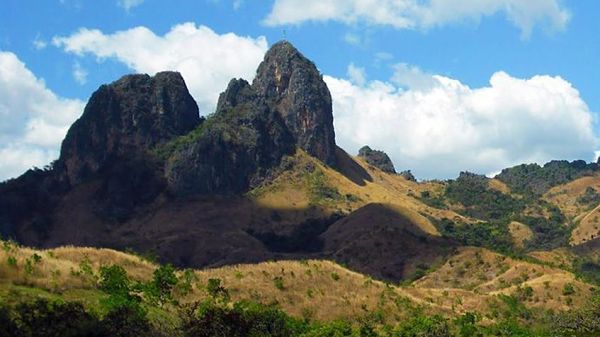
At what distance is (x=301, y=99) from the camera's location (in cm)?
19012

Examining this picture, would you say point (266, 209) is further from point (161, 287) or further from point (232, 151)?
point (161, 287)

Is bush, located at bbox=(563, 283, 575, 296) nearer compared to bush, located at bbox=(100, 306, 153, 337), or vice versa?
bush, located at bbox=(100, 306, 153, 337)

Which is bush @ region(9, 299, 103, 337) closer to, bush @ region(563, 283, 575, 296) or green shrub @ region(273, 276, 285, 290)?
green shrub @ region(273, 276, 285, 290)

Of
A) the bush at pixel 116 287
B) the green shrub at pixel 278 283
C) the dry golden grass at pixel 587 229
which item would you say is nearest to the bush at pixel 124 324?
the bush at pixel 116 287

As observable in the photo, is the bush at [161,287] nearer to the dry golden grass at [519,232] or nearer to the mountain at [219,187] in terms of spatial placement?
the mountain at [219,187]

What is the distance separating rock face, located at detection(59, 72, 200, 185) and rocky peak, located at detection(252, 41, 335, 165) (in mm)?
24772

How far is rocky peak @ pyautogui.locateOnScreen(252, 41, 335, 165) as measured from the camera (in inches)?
7461

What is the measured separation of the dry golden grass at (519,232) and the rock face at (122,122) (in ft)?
285

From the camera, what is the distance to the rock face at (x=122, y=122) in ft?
568

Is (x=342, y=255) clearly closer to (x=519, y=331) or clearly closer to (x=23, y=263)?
(x=519, y=331)

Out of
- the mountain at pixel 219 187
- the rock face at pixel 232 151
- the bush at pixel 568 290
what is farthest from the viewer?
the rock face at pixel 232 151

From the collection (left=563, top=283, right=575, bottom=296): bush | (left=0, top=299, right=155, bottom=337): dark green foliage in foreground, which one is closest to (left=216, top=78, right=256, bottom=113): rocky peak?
(left=563, top=283, right=575, bottom=296): bush

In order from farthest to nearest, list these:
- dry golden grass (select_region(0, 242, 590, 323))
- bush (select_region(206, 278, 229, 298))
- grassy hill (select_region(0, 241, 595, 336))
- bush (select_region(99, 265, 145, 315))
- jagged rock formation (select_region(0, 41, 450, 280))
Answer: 1. jagged rock formation (select_region(0, 41, 450, 280))
2. bush (select_region(206, 278, 229, 298))
3. dry golden grass (select_region(0, 242, 590, 323))
4. grassy hill (select_region(0, 241, 595, 336))
5. bush (select_region(99, 265, 145, 315))

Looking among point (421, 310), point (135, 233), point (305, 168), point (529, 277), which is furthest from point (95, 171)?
point (421, 310)
